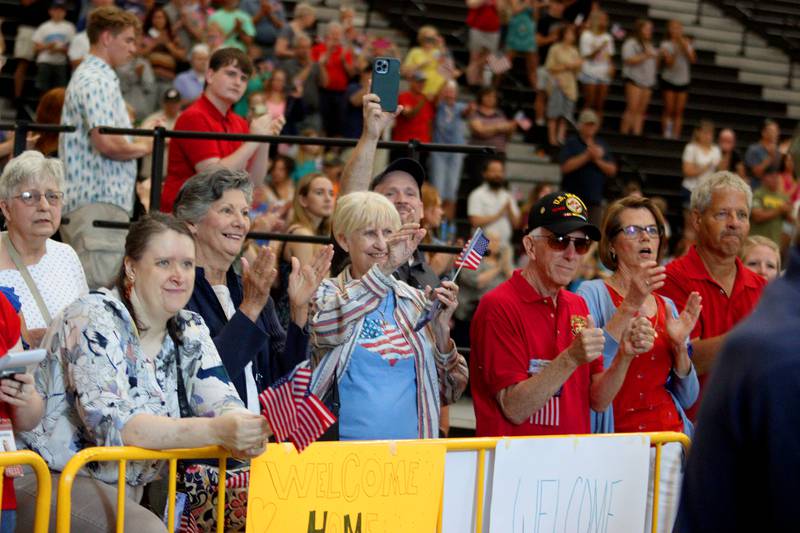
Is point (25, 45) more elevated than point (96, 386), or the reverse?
point (25, 45)

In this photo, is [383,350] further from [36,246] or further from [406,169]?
[36,246]

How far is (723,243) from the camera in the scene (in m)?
5.92

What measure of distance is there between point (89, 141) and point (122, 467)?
3.57 meters

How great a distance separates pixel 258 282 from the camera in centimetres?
462

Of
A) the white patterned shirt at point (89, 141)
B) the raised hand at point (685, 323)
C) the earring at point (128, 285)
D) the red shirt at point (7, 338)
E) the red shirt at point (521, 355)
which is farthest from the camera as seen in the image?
the white patterned shirt at point (89, 141)

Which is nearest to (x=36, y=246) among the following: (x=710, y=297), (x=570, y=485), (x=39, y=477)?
(x=39, y=477)

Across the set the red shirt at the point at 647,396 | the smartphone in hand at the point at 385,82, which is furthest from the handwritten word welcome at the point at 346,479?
the smartphone in hand at the point at 385,82

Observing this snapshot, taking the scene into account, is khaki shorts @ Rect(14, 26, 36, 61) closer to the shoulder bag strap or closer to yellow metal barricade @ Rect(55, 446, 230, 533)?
the shoulder bag strap

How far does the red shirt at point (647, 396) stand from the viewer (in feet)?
17.3

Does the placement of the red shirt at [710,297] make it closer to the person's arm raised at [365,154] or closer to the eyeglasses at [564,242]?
the eyeglasses at [564,242]

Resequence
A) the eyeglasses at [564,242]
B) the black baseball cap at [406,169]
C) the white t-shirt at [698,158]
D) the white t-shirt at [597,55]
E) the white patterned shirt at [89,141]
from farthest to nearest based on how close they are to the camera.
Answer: the white t-shirt at [597,55] → the white t-shirt at [698,158] → the white patterned shirt at [89,141] → the black baseball cap at [406,169] → the eyeglasses at [564,242]

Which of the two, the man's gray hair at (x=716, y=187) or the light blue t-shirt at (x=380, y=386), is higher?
the man's gray hair at (x=716, y=187)

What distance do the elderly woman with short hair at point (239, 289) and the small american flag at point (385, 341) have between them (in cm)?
25

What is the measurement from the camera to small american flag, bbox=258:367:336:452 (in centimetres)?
372
